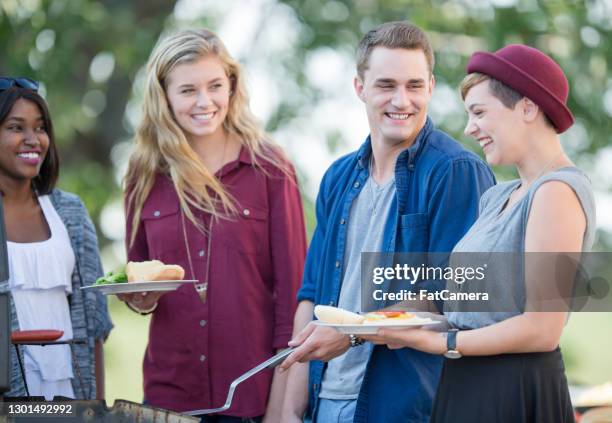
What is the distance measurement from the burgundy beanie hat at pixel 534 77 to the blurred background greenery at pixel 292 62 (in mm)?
4697

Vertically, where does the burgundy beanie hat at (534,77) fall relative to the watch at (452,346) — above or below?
above

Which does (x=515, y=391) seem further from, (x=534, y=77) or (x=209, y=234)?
(x=209, y=234)

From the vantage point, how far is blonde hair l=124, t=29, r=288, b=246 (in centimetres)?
399

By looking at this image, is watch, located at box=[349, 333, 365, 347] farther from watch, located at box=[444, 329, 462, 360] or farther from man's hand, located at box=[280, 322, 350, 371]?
watch, located at box=[444, 329, 462, 360]

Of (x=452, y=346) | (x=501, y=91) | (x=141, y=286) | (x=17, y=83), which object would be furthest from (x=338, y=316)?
(x=17, y=83)

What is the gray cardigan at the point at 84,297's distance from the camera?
4109 mm

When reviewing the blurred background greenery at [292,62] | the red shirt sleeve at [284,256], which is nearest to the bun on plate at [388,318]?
the red shirt sleeve at [284,256]

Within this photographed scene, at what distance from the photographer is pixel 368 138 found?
358cm

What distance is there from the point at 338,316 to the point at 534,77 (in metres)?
0.83

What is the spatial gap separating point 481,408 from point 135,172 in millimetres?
1887

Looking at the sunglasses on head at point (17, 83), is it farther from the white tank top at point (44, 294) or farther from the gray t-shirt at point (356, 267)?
the gray t-shirt at point (356, 267)

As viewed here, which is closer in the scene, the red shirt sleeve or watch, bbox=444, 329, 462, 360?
watch, bbox=444, 329, 462, 360

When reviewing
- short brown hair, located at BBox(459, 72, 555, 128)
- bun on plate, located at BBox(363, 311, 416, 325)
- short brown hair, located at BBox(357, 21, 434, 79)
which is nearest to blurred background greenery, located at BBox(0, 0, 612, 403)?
short brown hair, located at BBox(357, 21, 434, 79)

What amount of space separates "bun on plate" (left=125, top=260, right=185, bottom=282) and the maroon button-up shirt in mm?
244
